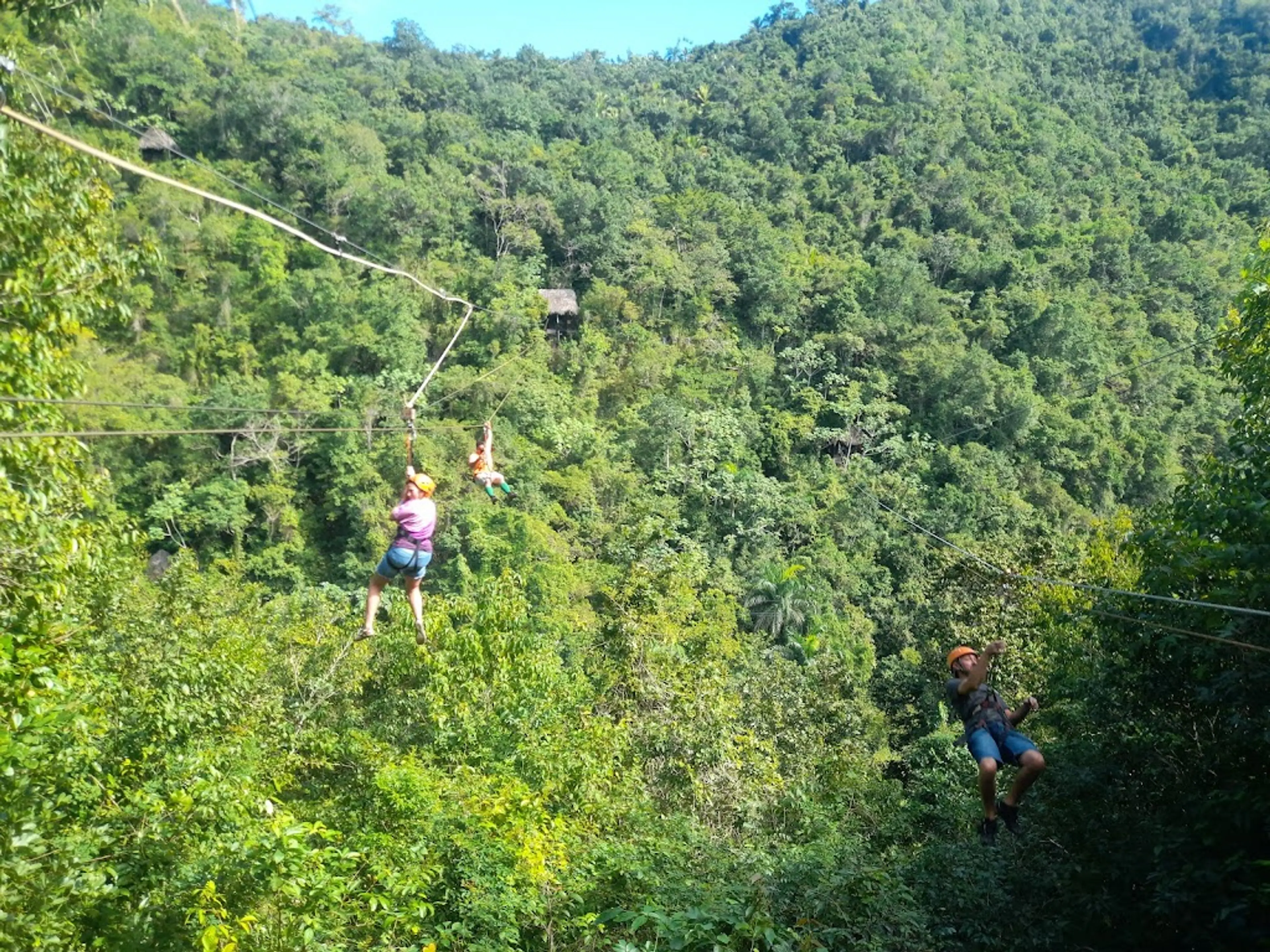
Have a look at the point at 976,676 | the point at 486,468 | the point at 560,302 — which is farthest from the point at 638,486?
the point at 976,676

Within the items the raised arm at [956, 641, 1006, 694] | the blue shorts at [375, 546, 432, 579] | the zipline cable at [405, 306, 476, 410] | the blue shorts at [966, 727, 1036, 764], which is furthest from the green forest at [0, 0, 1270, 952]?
the zipline cable at [405, 306, 476, 410]

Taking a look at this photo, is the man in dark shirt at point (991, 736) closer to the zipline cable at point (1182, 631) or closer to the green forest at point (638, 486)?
the green forest at point (638, 486)

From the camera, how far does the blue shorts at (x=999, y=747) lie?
518cm

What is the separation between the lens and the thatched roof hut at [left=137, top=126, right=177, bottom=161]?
35.2 metres

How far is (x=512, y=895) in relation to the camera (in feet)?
19.2

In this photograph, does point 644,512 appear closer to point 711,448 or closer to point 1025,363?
point 711,448

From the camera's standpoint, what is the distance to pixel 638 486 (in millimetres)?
30219

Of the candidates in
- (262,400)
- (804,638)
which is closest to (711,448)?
(804,638)

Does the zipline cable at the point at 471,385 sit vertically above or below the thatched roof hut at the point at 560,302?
below

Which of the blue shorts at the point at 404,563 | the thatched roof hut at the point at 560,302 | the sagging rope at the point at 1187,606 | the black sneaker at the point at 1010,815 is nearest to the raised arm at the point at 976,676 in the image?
the sagging rope at the point at 1187,606

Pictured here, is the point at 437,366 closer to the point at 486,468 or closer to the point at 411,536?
the point at 411,536

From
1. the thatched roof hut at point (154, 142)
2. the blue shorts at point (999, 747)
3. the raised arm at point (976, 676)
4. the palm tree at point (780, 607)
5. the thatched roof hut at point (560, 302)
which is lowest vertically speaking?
the palm tree at point (780, 607)

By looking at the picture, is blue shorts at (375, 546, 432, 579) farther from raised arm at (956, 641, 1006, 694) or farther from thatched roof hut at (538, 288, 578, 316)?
thatched roof hut at (538, 288, 578, 316)

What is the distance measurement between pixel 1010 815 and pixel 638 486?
82.4ft
